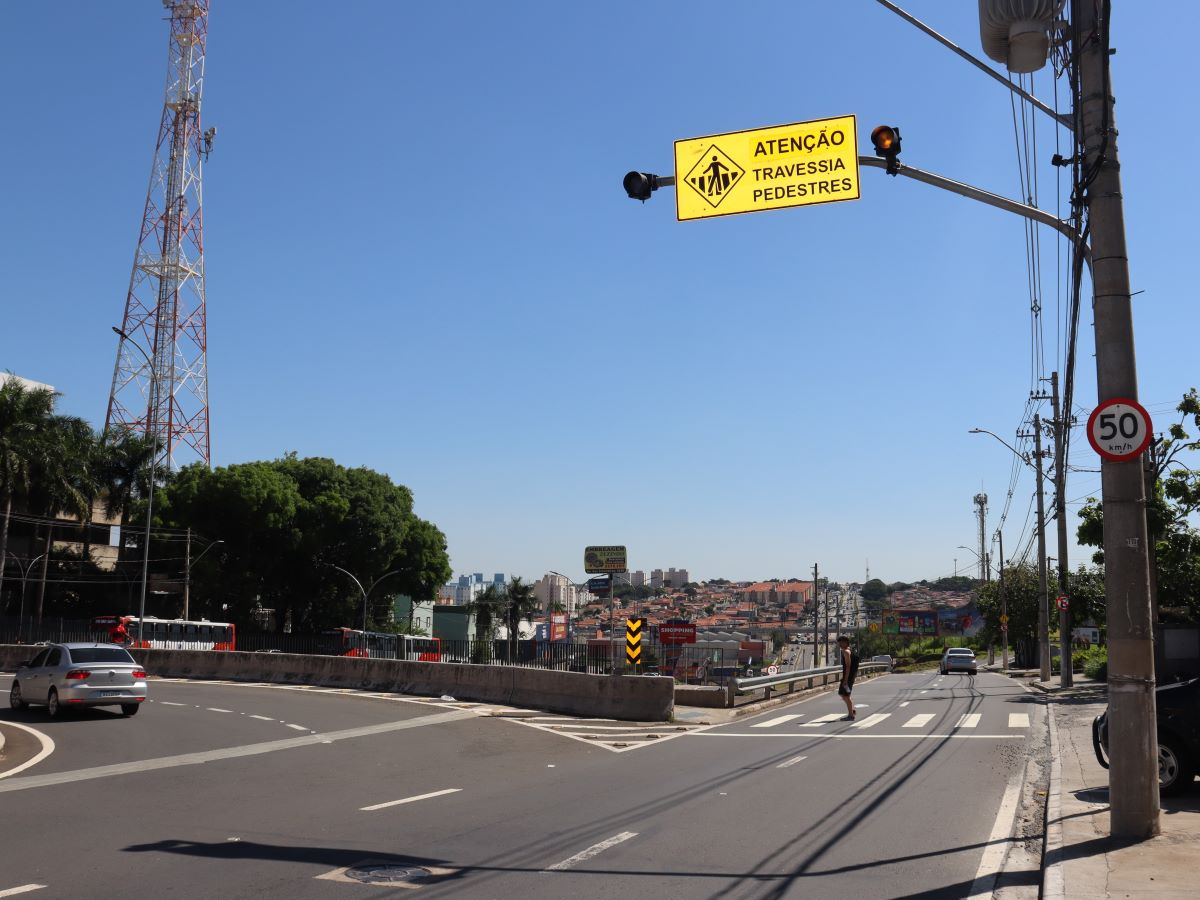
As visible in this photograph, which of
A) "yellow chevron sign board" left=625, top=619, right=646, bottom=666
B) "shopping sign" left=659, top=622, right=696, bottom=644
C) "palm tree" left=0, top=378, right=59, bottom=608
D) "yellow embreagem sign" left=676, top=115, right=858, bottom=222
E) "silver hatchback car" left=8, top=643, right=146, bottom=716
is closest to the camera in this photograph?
"yellow embreagem sign" left=676, top=115, right=858, bottom=222

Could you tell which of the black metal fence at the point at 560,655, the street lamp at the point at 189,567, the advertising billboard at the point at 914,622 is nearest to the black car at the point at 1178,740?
the black metal fence at the point at 560,655

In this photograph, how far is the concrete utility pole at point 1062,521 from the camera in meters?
33.6

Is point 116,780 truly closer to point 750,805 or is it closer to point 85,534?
point 750,805

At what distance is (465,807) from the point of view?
35.9ft

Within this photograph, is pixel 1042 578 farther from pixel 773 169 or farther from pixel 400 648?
pixel 773 169

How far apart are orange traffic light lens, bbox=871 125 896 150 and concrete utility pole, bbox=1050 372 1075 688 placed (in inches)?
1056

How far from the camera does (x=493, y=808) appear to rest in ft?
35.7

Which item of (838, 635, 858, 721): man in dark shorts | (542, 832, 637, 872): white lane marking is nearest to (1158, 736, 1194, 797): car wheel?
(542, 832, 637, 872): white lane marking

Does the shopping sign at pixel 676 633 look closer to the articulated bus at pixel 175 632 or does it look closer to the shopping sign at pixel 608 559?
the shopping sign at pixel 608 559

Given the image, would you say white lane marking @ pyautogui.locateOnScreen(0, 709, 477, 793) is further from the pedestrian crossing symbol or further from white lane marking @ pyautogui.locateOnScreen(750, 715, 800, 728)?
the pedestrian crossing symbol

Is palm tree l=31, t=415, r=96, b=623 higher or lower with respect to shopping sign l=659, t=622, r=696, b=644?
higher

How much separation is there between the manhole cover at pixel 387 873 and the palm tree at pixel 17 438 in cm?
5206

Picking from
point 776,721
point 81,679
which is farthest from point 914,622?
point 81,679

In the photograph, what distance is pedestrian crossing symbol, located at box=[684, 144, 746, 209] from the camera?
31.9ft
